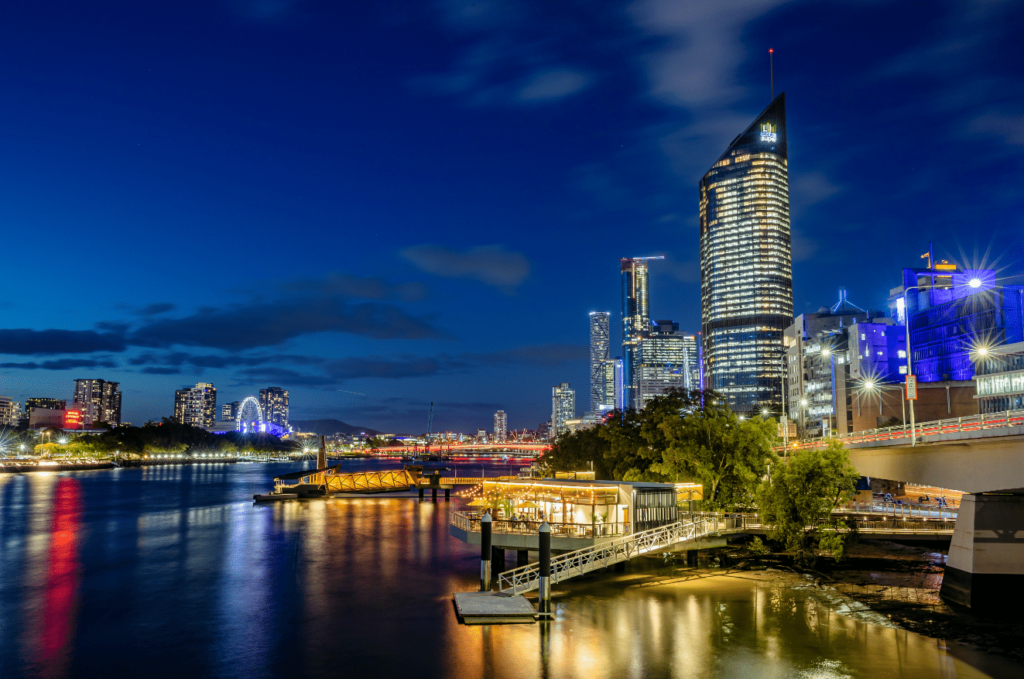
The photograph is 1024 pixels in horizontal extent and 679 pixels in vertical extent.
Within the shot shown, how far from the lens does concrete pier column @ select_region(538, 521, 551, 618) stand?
35.9 metres

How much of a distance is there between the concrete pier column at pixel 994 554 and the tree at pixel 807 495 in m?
10.3

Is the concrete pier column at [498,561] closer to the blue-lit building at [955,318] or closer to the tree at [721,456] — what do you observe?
the tree at [721,456]

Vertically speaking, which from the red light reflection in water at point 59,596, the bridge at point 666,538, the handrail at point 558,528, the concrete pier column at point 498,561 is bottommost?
the red light reflection in water at point 59,596

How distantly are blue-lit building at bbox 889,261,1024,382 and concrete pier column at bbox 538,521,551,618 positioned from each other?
4385 inches

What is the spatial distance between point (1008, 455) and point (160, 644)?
131 feet

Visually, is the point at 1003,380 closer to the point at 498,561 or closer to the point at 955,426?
the point at 955,426

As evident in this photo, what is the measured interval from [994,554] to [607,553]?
19.6 metres

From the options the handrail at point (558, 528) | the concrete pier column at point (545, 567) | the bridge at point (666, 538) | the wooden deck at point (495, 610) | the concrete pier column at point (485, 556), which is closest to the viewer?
the wooden deck at point (495, 610)

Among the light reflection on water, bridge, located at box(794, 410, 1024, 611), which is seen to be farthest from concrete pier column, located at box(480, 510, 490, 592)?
bridge, located at box(794, 410, 1024, 611)

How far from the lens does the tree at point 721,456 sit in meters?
58.6

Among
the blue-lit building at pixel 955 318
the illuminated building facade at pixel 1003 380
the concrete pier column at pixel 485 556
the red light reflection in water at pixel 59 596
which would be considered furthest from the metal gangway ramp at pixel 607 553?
the blue-lit building at pixel 955 318

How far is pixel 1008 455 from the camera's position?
34.2 meters

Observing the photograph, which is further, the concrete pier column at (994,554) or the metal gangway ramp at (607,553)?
the metal gangway ramp at (607,553)

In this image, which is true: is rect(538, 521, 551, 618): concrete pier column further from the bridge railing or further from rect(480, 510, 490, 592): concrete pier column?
the bridge railing
